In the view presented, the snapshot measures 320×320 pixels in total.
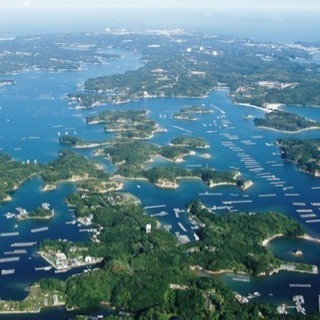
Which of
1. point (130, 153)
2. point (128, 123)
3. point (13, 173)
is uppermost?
point (13, 173)

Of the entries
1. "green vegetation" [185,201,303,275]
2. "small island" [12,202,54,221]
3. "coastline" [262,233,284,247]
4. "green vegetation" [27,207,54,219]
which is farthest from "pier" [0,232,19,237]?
"coastline" [262,233,284,247]

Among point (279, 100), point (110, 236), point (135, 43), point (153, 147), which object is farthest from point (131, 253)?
point (135, 43)

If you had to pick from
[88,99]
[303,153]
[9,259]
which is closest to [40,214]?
[9,259]

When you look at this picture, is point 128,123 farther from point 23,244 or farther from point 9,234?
point 23,244

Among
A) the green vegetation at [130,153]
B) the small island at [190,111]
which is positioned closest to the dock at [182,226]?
the green vegetation at [130,153]

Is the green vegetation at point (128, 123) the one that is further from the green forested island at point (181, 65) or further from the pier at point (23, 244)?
the pier at point (23, 244)

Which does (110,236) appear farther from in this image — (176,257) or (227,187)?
(227,187)
